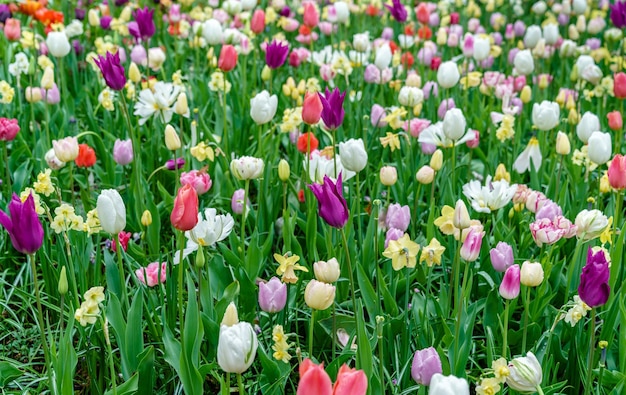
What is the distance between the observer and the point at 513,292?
1.83 metres

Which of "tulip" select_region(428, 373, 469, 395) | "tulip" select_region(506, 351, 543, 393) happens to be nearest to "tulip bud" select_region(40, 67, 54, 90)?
"tulip" select_region(506, 351, 543, 393)

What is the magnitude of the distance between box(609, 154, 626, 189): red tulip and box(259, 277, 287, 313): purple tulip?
917 millimetres

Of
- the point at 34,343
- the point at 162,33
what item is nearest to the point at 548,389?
the point at 34,343

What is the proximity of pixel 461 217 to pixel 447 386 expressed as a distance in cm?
65

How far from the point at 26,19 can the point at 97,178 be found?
293cm

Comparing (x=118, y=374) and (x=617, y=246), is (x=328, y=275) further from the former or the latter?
(x=617, y=246)

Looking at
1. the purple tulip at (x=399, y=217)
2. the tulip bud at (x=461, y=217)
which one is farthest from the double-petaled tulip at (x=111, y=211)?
the purple tulip at (x=399, y=217)

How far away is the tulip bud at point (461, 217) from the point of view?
1817 mm

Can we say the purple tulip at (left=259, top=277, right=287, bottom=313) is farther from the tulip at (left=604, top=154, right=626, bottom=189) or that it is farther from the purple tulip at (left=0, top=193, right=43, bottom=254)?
the tulip at (left=604, top=154, right=626, bottom=189)

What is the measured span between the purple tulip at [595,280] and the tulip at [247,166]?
932 millimetres

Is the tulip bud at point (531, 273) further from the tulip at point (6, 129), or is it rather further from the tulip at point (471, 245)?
the tulip at point (6, 129)

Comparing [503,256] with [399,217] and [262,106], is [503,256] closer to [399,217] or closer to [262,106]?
[399,217]

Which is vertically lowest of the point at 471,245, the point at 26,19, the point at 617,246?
the point at 26,19

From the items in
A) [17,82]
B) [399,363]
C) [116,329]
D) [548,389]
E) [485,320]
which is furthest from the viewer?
[17,82]
